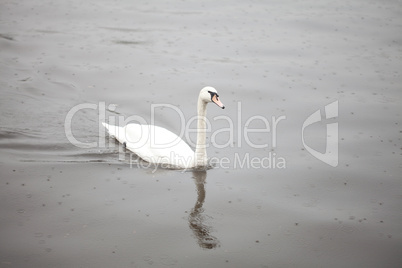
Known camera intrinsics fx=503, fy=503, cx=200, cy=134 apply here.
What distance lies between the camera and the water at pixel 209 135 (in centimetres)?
966

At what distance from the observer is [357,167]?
12.7 metres

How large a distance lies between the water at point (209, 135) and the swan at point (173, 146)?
27 centimetres

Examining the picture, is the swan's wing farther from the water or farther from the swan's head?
the swan's head

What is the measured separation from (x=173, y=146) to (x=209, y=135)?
2.24 meters

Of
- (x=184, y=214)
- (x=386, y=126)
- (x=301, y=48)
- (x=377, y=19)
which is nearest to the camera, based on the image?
(x=184, y=214)

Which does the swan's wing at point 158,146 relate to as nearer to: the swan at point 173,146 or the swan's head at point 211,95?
the swan at point 173,146

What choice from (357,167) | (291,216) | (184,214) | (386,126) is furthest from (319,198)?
(386,126)

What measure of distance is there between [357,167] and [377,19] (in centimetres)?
1366

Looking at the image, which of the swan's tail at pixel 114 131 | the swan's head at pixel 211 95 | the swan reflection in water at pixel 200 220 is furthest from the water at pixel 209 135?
the swan's head at pixel 211 95

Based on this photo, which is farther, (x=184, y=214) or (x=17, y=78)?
(x=17, y=78)

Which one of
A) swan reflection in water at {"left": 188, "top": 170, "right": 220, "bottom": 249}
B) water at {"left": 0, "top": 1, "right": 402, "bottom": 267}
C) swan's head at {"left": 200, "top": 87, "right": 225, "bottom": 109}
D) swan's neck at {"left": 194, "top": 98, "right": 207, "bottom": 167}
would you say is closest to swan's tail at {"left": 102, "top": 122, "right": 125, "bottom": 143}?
water at {"left": 0, "top": 1, "right": 402, "bottom": 267}

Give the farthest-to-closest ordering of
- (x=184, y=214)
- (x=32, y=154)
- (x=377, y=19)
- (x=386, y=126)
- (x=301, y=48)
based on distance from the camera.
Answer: (x=377, y=19)
(x=301, y=48)
(x=386, y=126)
(x=32, y=154)
(x=184, y=214)

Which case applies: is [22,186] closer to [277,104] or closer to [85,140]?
[85,140]

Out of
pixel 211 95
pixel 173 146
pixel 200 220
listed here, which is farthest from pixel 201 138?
pixel 200 220
